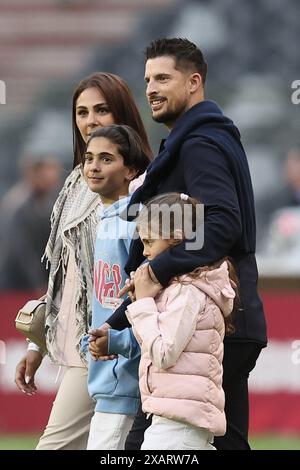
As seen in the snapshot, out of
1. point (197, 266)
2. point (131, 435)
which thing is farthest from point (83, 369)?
point (197, 266)

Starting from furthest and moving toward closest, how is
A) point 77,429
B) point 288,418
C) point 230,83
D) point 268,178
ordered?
point 230,83 → point 268,178 → point 288,418 → point 77,429

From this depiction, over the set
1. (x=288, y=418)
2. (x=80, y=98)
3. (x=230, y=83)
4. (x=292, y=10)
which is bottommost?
(x=288, y=418)

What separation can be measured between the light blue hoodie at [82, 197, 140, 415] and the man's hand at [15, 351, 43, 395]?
0.48m

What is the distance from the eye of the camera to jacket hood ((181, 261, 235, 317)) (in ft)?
12.5

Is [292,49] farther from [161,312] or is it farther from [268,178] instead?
[161,312]

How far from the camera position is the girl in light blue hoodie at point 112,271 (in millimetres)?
4230

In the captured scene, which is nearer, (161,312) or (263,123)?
(161,312)

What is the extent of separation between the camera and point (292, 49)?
42.8 feet

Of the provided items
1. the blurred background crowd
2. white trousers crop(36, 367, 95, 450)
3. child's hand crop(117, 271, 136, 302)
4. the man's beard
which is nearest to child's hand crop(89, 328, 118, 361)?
child's hand crop(117, 271, 136, 302)

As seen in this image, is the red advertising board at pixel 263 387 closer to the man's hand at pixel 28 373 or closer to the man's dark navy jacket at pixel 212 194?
the man's hand at pixel 28 373

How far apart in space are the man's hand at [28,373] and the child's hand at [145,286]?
1.11 metres

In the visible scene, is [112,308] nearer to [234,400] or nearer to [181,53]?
[234,400]

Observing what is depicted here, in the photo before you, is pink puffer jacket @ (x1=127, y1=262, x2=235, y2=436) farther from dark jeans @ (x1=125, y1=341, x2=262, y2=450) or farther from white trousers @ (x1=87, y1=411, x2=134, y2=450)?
white trousers @ (x1=87, y1=411, x2=134, y2=450)

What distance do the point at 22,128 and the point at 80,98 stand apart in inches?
302
